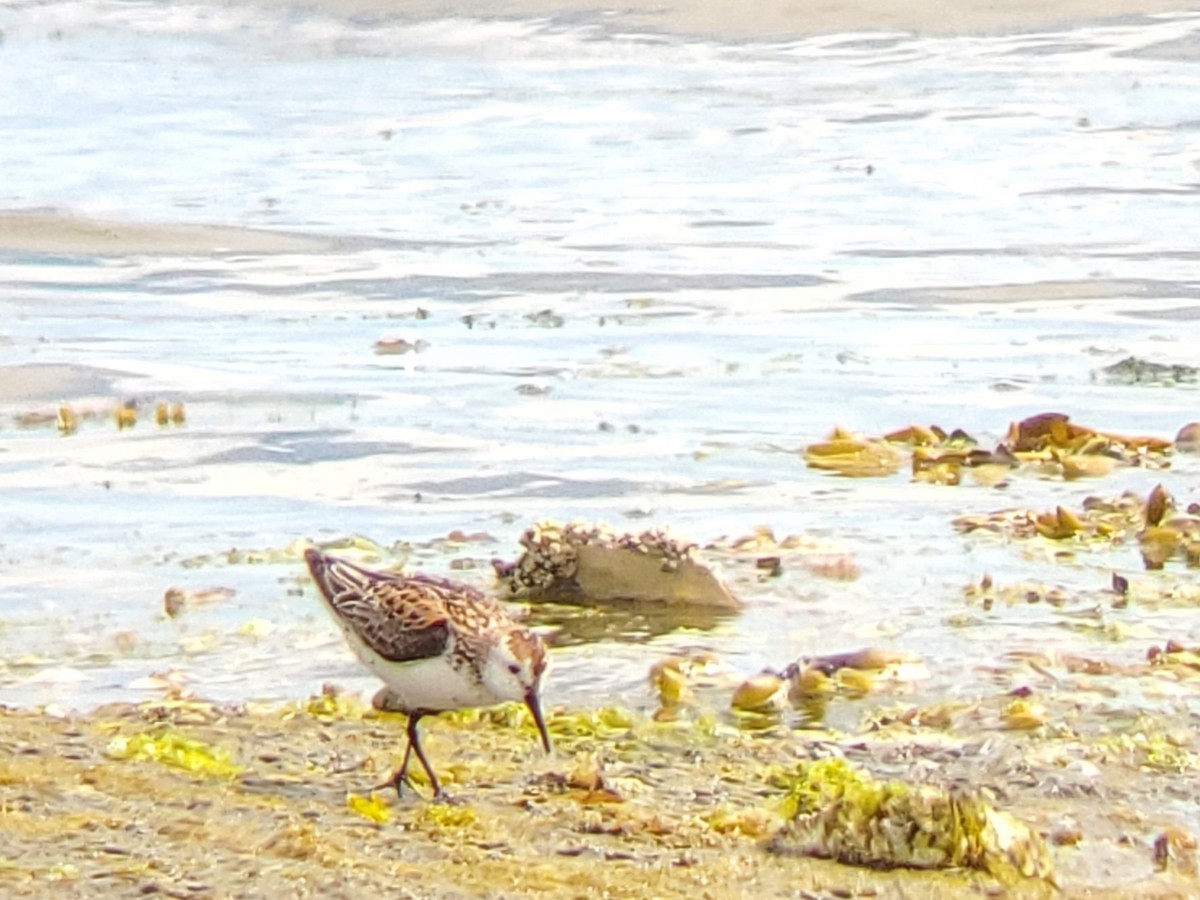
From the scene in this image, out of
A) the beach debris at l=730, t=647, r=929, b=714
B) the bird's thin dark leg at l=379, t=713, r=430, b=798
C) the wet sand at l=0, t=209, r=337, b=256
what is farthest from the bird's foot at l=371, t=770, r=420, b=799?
the wet sand at l=0, t=209, r=337, b=256

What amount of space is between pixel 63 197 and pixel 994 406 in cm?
935

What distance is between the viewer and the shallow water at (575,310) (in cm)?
907

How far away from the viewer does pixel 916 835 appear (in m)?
6.06

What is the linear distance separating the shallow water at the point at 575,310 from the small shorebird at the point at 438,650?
1127 millimetres

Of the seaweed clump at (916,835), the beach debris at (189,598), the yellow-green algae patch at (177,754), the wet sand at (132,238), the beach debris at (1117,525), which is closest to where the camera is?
the seaweed clump at (916,835)

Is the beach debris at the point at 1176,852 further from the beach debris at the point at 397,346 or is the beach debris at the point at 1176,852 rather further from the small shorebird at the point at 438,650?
the beach debris at the point at 397,346

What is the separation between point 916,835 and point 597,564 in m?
3.04

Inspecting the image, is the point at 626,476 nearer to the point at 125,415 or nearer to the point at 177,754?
the point at 125,415

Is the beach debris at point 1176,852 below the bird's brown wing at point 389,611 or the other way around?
below

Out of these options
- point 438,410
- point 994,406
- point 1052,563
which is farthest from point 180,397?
point 1052,563

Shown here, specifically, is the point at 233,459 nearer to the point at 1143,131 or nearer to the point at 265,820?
the point at 265,820

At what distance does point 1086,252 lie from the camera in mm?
16688

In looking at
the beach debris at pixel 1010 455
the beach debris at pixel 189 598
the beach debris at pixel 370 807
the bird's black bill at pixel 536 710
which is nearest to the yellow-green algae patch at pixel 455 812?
the beach debris at pixel 370 807

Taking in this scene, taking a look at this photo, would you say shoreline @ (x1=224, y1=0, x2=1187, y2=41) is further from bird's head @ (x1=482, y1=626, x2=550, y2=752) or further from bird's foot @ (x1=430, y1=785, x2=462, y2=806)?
bird's foot @ (x1=430, y1=785, x2=462, y2=806)
